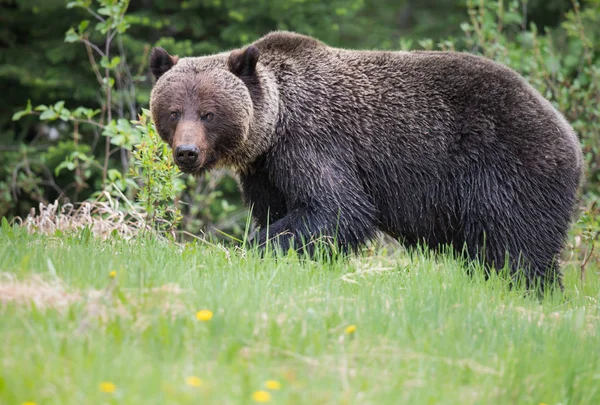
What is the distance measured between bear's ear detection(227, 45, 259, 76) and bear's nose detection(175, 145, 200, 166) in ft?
2.91

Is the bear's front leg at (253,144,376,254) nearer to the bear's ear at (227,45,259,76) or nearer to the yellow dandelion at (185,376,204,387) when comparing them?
the bear's ear at (227,45,259,76)

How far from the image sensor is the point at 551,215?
6.36 m

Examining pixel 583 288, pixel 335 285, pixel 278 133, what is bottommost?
pixel 583 288

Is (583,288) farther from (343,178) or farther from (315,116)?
(315,116)

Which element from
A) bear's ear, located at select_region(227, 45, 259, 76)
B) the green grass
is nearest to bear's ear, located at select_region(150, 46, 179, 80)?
bear's ear, located at select_region(227, 45, 259, 76)

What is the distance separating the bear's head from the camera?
614 cm

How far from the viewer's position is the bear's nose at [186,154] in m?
5.82

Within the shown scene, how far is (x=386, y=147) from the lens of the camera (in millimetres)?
6531

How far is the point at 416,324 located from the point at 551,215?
2.76 metres

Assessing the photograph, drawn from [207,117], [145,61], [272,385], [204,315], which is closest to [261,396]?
[272,385]

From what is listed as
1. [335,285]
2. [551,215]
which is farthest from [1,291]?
[551,215]

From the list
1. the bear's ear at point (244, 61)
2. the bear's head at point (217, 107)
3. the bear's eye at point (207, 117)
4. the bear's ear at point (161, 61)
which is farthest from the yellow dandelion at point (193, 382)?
the bear's ear at point (161, 61)

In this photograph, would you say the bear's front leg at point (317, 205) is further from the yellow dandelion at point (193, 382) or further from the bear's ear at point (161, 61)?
the yellow dandelion at point (193, 382)

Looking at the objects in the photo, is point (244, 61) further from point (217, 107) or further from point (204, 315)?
point (204, 315)
